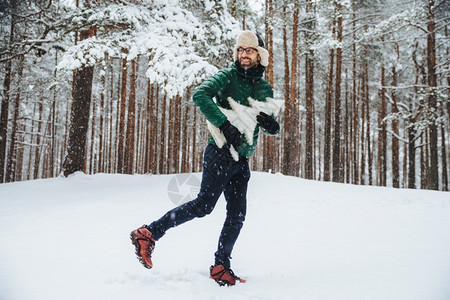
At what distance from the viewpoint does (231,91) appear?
7.93 feet

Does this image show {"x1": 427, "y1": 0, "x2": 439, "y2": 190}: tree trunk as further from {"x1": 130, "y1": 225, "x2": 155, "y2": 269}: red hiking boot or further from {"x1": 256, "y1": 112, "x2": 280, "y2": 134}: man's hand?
{"x1": 130, "y1": 225, "x2": 155, "y2": 269}: red hiking boot

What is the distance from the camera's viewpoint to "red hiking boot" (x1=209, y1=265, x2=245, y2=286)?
2283mm

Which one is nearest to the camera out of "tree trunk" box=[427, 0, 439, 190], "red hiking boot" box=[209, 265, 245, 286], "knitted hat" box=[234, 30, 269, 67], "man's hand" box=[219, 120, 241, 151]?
"man's hand" box=[219, 120, 241, 151]

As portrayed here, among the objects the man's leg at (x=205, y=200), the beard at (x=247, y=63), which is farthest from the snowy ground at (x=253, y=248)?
the beard at (x=247, y=63)

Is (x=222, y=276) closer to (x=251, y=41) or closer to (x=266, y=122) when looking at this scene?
(x=266, y=122)

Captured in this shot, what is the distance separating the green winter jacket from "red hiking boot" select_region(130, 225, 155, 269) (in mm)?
896

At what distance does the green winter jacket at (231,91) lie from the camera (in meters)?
2.16

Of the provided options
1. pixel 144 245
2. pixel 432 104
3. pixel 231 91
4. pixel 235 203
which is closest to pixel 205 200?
pixel 235 203

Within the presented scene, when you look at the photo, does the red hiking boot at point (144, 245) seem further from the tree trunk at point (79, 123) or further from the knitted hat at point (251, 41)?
the tree trunk at point (79, 123)

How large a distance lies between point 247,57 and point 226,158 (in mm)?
870

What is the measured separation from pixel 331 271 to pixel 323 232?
4.66 ft

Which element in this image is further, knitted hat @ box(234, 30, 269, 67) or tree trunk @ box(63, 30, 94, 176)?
tree trunk @ box(63, 30, 94, 176)

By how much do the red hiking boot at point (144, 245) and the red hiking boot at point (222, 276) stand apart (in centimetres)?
51

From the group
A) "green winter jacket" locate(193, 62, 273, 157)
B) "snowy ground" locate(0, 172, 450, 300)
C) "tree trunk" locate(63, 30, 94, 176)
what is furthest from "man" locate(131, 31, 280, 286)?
"tree trunk" locate(63, 30, 94, 176)
